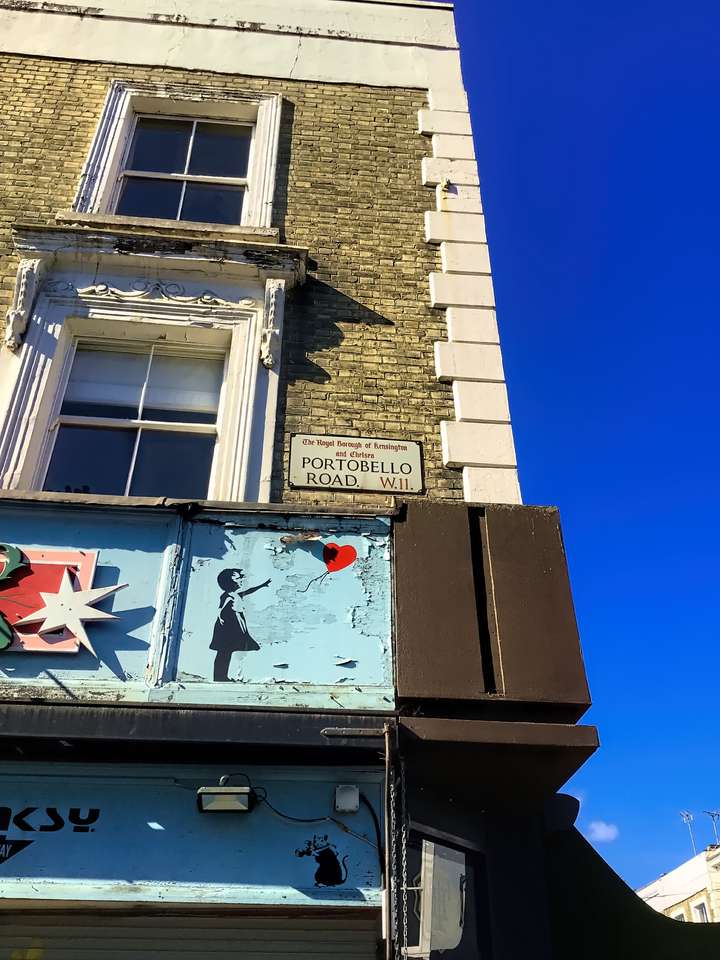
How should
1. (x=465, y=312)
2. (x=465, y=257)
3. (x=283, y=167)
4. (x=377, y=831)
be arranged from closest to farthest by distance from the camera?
(x=377, y=831) < (x=465, y=312) < (x=465, y=257) < (x=283, y=167)

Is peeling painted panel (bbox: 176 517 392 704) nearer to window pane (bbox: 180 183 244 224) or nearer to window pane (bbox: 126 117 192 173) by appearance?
window pane (bbox: 180 183 244 224)

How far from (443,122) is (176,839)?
7606 millimetres

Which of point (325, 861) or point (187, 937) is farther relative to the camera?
point (187, 937)

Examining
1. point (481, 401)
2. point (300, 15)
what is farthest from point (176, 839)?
point (300, 15)

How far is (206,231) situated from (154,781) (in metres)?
4.90

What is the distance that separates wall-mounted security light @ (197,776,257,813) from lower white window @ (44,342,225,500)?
95.1 inches

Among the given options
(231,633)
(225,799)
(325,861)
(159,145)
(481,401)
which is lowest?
Result: (325,861)

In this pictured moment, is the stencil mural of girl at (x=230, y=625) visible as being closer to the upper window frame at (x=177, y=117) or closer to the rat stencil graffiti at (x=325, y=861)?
the rat stencil graffiti at (x=325, y=861)

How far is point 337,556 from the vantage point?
5184mm

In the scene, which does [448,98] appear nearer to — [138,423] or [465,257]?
[465,257]

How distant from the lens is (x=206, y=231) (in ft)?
23.7

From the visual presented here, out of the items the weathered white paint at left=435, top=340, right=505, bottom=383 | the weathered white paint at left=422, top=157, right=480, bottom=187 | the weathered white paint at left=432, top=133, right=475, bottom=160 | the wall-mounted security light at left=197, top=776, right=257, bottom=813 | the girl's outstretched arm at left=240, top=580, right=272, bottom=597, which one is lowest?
the wall-mounted security light at left=197, top=776, right=257, bottom=813

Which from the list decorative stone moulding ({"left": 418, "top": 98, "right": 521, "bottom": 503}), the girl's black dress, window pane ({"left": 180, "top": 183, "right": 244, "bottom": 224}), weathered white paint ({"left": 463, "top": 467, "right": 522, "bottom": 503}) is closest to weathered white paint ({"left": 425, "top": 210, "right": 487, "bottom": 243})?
decorative stone moulding ({"left": 418, "top": 98, "right": 521, "bottom": 503})

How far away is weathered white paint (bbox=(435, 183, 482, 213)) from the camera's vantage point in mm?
7879
